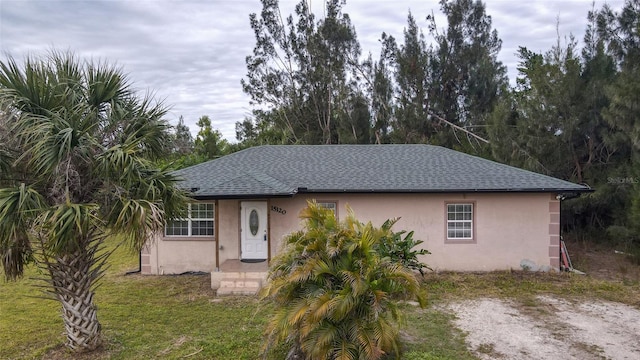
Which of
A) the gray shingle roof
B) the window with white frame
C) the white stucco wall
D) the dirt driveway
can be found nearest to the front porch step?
the white stucco wall

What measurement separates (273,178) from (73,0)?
21.6 ft

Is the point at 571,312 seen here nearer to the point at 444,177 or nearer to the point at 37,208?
the point at 444,177

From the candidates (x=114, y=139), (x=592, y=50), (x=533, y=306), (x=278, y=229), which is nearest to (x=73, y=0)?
(x=114, y=139)

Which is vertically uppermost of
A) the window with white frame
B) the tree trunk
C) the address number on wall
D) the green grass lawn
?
the window with white frame

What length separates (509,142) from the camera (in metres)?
17.9

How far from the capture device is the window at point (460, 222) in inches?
496

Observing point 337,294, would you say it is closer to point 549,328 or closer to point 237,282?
point 549,328

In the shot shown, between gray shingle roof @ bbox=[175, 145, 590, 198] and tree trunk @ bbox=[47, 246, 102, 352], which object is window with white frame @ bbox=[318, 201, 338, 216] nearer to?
gray shingle roof @ bbox=[175, 145, 590, 198]

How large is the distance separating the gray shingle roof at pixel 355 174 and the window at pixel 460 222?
0.82 m

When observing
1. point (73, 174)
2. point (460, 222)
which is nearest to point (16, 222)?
point (73, 174)

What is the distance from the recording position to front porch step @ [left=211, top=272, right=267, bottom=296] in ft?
34.3

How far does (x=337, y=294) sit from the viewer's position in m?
5.85

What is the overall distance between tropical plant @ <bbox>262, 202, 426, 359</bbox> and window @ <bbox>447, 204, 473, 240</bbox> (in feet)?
21.8

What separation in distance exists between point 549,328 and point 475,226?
484cm
